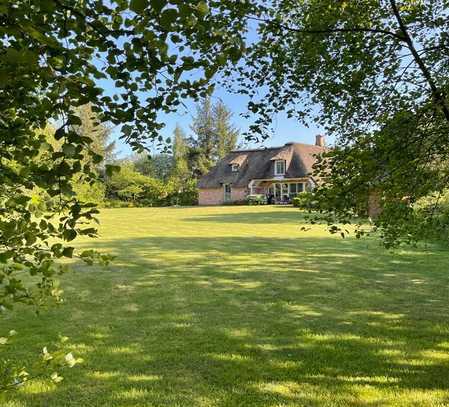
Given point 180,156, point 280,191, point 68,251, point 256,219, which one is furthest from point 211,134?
point 68,251

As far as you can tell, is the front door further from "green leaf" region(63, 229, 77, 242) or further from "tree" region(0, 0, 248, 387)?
"green leaf" region(63, 229, 77, 242)

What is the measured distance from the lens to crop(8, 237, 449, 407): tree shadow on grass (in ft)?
14.4

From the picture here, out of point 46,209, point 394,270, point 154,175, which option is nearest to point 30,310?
point 46,209

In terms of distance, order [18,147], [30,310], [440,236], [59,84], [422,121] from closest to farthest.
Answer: [59,84] < [18,147] < [422,121] < [440,236] < [30,310]

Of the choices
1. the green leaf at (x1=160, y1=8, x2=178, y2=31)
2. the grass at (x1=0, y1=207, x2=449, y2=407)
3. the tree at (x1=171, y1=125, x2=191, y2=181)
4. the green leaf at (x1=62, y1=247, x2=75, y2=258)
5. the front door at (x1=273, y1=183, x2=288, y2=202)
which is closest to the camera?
the green leaf at (x1=160, y1=8, x2=178, y2=31)

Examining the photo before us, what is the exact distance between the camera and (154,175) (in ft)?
210

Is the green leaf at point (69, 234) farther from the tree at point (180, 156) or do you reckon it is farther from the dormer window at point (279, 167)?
the tree at point (180, 156)

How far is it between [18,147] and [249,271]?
8.54 meters

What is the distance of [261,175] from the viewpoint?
49219mm

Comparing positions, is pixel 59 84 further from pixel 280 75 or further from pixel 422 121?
pixel 422 121

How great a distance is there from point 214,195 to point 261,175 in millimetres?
6640

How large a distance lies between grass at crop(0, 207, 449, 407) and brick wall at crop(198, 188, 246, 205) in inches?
1539

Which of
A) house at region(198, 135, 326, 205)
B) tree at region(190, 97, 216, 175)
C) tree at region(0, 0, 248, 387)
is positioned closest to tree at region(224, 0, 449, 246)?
tree at region(0, 0, 248, 387)

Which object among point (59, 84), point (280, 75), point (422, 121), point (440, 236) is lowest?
point (440, 236)
